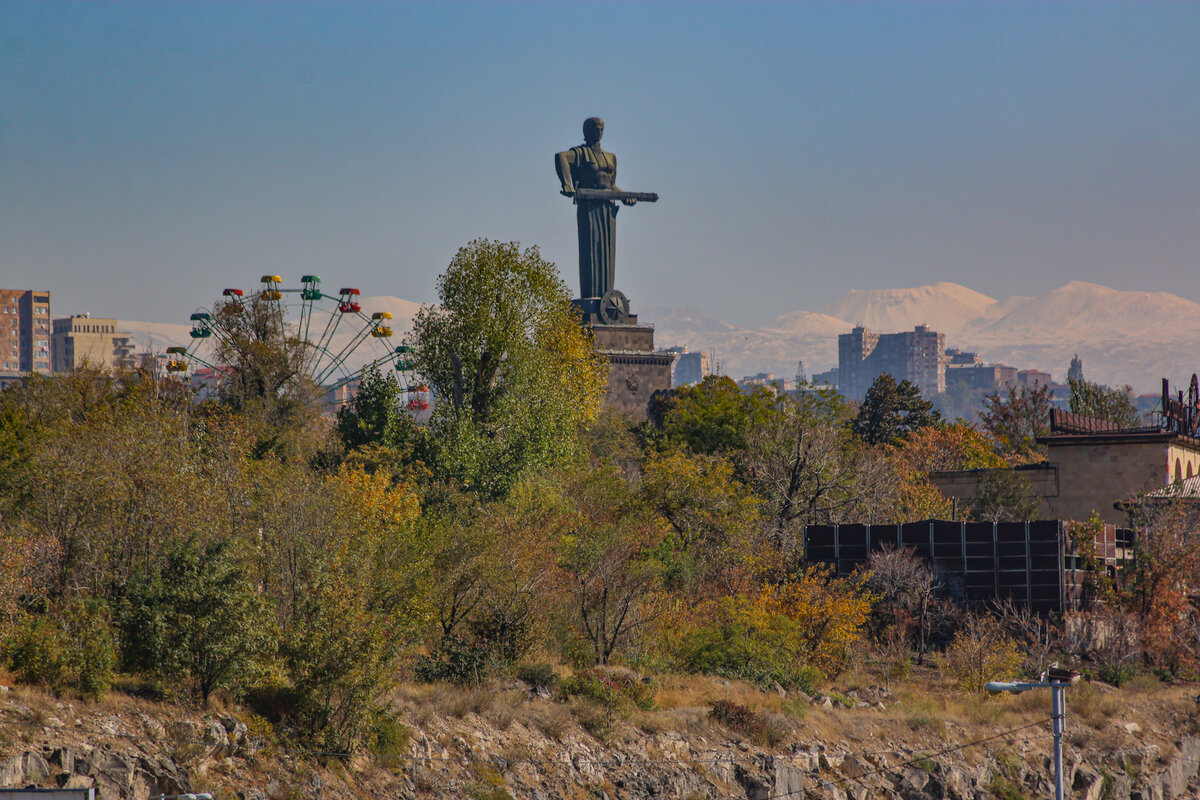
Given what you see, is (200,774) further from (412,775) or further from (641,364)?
A: (641,364)

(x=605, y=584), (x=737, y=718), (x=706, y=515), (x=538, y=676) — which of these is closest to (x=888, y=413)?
(x=706, y=515)

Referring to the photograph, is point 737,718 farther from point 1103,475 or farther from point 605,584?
point 1103,475

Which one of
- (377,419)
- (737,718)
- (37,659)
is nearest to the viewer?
(37,659)

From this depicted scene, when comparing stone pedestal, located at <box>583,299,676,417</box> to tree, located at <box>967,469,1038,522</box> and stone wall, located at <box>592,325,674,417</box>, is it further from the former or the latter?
tree, located at <box>967,469,1038,522</box>

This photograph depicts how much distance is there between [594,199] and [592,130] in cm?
670

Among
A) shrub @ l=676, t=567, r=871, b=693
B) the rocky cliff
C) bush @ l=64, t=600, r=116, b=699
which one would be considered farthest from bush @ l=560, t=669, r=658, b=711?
bush @ l=64, t=600, r=116, b=699

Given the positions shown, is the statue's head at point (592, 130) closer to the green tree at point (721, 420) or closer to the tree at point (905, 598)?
the green tree at point (721, 420)

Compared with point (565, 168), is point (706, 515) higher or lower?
lower

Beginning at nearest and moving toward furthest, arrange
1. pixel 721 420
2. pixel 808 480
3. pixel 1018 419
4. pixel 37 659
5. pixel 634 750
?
pixel 37 659, pixel 634 750, pixel 808 480, pixel 721 420, pixel 1018 419

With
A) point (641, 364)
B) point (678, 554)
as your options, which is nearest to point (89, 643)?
point (678, 554)

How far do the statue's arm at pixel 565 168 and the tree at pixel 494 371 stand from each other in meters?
55.0

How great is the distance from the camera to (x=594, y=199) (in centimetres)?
11250

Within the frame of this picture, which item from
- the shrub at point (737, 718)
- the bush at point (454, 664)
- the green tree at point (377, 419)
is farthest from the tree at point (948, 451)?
the bush at point (454, 664)

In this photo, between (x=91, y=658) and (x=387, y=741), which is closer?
(x=91, y=658)
